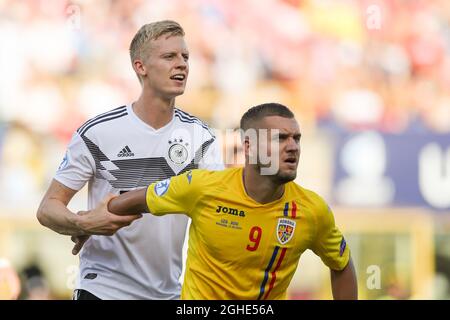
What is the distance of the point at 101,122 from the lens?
5137mm

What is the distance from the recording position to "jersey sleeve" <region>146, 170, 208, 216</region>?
4.46 metres

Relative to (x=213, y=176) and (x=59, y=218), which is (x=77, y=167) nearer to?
(x=59, y=218)

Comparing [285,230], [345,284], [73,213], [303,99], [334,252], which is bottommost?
[345,284]

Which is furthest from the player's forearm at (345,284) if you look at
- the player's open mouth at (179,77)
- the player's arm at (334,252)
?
the player's open mouth at (179,77)

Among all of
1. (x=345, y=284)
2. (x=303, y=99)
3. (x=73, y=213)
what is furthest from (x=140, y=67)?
(x=303, y=99)

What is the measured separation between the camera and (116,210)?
4.59 metres

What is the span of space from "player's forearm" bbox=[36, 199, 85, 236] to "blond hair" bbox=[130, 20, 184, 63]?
1.04m

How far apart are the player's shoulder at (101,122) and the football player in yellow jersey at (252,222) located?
29.5 inches

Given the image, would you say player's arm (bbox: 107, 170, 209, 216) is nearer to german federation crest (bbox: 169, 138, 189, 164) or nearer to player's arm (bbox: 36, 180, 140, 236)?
player's arm (bbox: 36, 180, 140, 236)

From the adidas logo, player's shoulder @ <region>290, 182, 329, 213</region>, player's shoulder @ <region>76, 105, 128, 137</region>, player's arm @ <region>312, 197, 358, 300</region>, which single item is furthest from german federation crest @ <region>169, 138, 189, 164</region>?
player's arm @ <region>312, 197, 358, 300</region>

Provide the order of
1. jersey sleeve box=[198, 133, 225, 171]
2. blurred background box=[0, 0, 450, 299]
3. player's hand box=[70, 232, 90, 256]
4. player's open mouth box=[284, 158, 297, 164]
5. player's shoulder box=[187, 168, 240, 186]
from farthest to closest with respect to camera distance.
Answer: blurred background box=[0, 0, 450, 299], jersey sleeve box=[198, 133, 225, 171], player's hand box=[70, 232, 90, 256], player's shoulder box=[187, 168, 240, 186], player's open mouth box=[284, 158, 297, 164]

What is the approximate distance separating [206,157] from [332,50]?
5.97 m

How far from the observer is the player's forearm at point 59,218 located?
477 centimetres

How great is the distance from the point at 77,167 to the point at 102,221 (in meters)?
0.57
